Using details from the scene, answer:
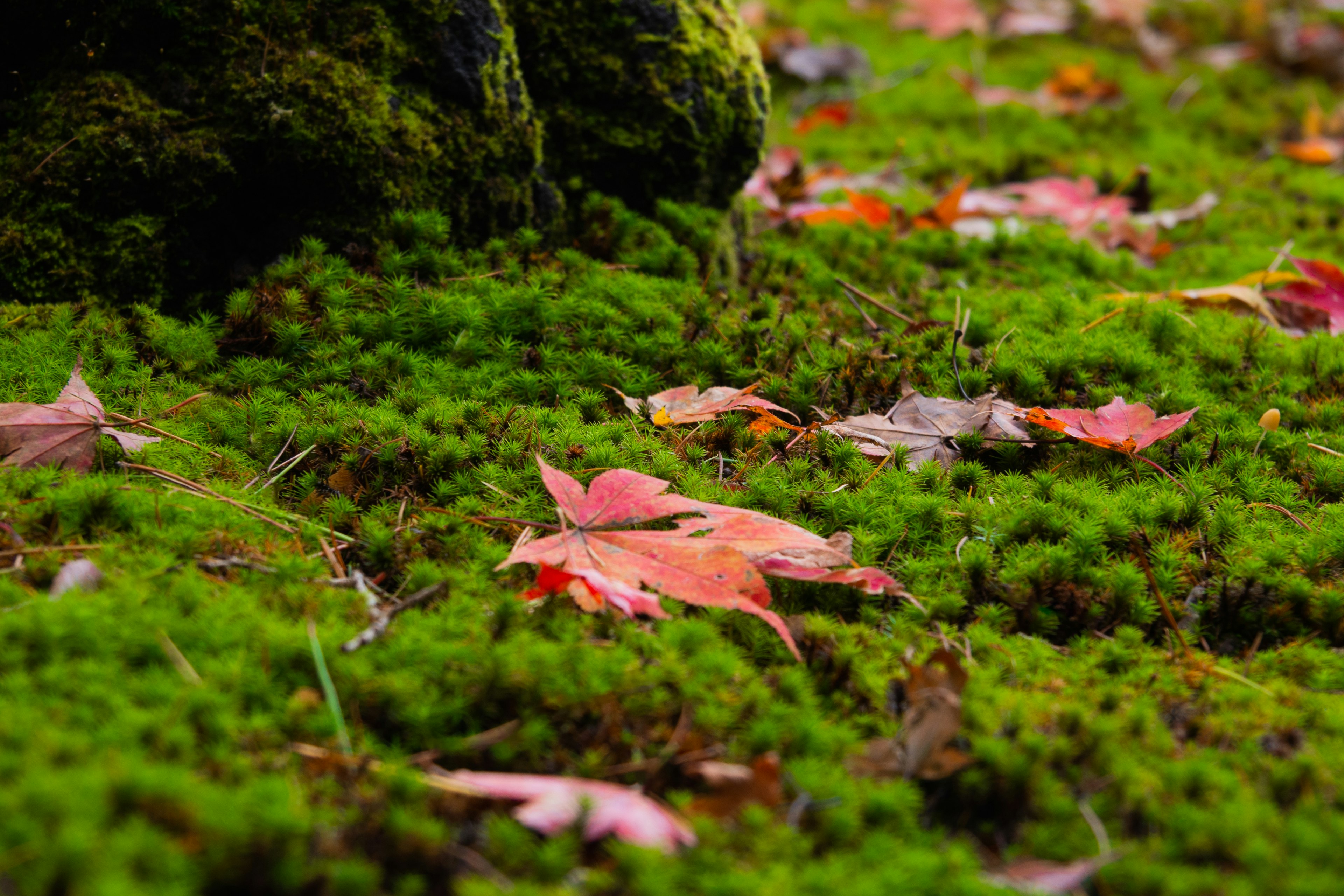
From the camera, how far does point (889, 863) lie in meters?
1.45

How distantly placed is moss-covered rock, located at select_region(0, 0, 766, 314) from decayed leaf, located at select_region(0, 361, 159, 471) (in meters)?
0.71

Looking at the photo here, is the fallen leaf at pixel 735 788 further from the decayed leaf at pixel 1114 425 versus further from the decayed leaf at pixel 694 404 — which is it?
the decayed leaf at pixel 1114 425

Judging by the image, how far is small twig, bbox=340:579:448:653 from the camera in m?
1.73

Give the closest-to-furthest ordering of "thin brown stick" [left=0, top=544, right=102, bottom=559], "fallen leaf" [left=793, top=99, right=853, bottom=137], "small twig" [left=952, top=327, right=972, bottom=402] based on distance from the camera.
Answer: "thin brown stick" [left=0, top=544, right=102, bottom=559] → "small twig" [left=952, top=327, right=972, bottom=402] → "fallen leaf" [left=793, top=99, right=853, bottom=137]

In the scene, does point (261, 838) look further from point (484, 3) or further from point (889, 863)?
point (484, 3)

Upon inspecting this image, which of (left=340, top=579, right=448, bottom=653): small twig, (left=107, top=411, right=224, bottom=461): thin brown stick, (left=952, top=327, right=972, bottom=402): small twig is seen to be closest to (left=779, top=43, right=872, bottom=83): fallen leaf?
(left=952, top=327, right=972, bottom=402): small twig

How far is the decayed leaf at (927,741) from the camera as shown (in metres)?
1.62

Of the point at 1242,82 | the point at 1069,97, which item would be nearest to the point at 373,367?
the point at 1069,97

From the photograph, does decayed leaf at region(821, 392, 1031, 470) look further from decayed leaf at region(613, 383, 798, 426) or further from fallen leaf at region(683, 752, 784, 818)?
fallen leaf at region(683, 752, 784, 818)

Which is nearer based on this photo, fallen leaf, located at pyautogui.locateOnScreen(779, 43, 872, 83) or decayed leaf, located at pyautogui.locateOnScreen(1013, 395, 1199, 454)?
decayed leaf, located at pyautogui.locateOnScreen(1013, 395, 1199, 454)

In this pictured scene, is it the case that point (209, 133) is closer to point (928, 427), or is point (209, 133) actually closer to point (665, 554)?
point (665, 554)

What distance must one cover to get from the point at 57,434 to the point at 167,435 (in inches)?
9.5

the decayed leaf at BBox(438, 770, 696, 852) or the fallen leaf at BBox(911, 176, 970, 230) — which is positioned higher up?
the fallen leaf at BBox(911, 176, 970, 230)

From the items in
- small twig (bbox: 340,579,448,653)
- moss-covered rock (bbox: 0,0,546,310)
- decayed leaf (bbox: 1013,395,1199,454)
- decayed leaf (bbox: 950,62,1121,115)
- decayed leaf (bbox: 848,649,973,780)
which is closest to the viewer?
decayed leaf (bbox: 848,649,973,780)
